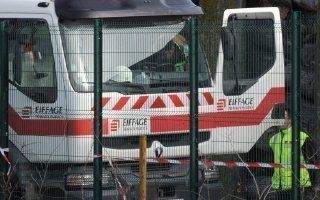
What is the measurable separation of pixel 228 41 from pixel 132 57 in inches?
44.3

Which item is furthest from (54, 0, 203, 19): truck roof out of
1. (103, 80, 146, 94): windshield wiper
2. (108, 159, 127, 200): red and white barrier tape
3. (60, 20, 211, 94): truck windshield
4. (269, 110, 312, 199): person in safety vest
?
(269, 110, 312, 199): person in safety vest

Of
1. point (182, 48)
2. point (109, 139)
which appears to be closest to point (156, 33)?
point (182, 48)

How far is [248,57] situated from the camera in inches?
414

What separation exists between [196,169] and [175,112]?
70cm

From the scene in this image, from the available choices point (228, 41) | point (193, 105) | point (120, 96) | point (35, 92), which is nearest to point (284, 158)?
point (193, 105)

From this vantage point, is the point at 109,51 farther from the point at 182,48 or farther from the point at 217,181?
the point at 217,181

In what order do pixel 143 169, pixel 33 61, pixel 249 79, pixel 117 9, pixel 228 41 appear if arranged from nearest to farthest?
1. pixel 143 169
2. pixel 249 79
3. pixel 228 41
4. pixel 33 61
5. pixel 117 9

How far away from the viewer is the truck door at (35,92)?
417 inches

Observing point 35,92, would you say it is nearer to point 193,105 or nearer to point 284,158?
point 193,105

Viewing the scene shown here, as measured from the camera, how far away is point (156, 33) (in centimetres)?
1064

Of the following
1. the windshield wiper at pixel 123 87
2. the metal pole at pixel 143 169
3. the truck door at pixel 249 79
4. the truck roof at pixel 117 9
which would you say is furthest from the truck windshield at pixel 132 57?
the metal pole at pixel 143 169

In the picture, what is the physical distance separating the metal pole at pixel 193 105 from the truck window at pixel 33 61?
1620mm

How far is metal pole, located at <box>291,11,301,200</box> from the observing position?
988cm

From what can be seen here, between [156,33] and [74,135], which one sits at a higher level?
[156,33]
